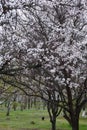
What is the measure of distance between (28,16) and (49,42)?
8.40 feet

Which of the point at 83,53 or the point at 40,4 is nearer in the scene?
the point at 40,4

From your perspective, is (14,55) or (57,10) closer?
(14,55)

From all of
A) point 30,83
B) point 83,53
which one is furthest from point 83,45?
point 30,83

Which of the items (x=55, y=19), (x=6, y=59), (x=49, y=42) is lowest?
(x=6, y=59)

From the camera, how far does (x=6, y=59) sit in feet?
33.9

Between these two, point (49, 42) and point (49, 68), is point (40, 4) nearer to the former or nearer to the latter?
point (49, 42)

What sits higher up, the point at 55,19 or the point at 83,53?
the point at 55,19

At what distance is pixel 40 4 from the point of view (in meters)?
9.09

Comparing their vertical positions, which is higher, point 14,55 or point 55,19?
point 55,19

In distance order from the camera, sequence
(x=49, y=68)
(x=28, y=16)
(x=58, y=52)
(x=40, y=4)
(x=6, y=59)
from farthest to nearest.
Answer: (x=28, y=16) < (x=49, y=68) < (x=58, y=52) < (x=6, y=59) < (x=40, y=4)

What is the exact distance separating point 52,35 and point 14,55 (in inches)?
54.7

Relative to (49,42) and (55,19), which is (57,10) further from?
(49,42)

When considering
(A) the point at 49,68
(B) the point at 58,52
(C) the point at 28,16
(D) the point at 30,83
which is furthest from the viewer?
(D) the point at 30,83

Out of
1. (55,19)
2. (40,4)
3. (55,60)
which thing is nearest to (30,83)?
(55,19)
